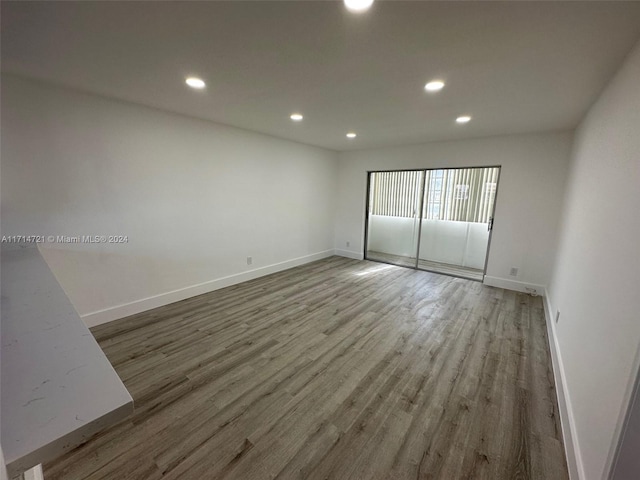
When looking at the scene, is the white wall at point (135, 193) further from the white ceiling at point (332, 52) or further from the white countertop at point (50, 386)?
the white countertop at point (50, 386)

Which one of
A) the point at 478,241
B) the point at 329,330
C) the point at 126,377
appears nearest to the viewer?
the point at 126,377

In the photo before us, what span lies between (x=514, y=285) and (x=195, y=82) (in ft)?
16.2

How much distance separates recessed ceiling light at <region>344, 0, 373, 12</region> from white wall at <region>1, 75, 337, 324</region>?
8.84 ft

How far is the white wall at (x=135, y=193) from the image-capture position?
2381mm

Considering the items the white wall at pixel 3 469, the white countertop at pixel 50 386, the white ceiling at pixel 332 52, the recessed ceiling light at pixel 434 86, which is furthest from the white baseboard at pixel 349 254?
the white wall at pixel 3 469

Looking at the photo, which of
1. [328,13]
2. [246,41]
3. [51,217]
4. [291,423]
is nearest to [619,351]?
[291,423]

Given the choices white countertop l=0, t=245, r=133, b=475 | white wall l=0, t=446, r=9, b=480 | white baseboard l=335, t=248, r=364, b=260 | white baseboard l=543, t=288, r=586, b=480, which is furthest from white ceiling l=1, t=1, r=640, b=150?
white baseboard l=335, t=248, r=364, b=260

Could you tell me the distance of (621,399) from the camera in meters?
1.09

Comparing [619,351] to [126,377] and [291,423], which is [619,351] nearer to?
[291,423]

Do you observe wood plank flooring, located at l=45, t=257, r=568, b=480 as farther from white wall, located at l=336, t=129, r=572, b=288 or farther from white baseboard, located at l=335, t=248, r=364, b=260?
white baseboard, located at l=335, t=248, r=364, b=260

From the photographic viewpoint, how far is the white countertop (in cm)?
57

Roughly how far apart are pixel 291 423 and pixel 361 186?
15.4 ft

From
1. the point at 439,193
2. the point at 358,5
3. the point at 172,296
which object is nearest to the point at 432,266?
the point at 439,193

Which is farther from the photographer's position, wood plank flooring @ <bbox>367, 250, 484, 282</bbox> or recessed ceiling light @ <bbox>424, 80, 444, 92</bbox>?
wood plank flooring @ <bbox>367, 250, 484, 282</bbox>
